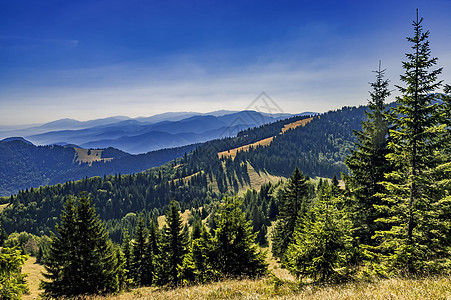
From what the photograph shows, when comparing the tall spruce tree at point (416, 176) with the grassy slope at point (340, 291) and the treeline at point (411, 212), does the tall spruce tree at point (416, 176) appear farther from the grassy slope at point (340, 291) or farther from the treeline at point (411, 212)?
the grassy slope at point (340, 291)

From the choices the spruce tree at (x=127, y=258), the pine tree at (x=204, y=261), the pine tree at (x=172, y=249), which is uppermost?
the pine tree at (x=204, y=261)

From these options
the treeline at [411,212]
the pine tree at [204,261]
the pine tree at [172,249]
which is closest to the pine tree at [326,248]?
the treeline at [411,212]

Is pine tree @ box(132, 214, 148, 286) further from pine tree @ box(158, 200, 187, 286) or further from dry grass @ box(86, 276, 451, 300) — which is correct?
dry grass @ box(86, 276, 451, 300)

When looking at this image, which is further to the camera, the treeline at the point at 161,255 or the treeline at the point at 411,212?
the treeline at the point at 161,255

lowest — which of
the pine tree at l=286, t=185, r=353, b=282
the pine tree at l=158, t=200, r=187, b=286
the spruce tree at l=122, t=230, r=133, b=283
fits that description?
the spruce tree at l=122, t=230, r=133, b=283

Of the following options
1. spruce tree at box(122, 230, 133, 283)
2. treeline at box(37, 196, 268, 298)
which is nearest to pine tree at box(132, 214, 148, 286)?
spruce tree at box(122, 230, 133, 283)

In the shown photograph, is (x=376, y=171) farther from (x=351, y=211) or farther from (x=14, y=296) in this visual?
(x=14, y=296)

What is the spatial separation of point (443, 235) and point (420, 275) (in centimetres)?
271

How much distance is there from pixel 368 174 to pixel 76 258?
2738 centimetres

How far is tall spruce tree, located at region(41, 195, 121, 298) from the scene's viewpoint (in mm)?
21938

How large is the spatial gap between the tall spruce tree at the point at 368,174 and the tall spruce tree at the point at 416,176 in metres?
3.31

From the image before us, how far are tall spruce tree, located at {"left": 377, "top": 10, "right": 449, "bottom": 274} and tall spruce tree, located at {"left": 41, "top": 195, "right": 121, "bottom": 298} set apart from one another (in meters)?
24.7

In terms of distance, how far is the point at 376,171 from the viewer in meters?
16.4

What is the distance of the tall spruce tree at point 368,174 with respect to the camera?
53.7 ft
